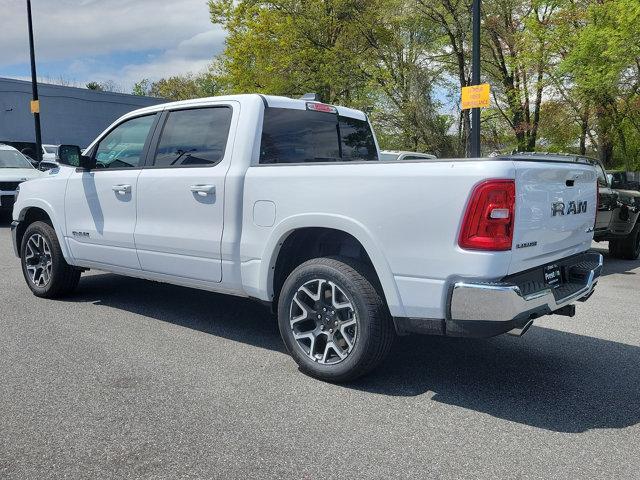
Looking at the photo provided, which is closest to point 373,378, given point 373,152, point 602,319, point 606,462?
point 606,462

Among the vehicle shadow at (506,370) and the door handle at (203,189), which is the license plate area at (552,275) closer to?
the vehicle shadow at (506,370)

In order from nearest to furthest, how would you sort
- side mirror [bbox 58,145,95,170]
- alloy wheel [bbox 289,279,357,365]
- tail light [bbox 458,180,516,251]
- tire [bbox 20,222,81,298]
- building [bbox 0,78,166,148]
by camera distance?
tail light [bbox 458,180,516,251], alloy wheel [bbox 289,279,357,365], side mirror [bbox 58,145,95,170], tire [bbox 20,222,81,298], building [bbox 0,78,166,148]

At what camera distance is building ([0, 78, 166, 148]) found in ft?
106

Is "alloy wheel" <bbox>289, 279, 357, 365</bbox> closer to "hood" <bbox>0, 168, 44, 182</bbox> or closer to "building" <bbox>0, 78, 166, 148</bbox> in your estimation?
"hood" <bbox>0, 168, 44, 182</bbox>

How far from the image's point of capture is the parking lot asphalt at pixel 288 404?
2947 mm

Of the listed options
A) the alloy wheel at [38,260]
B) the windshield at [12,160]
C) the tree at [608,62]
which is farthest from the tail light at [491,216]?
the windshield at [12,160]

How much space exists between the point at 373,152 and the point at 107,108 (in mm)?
34974

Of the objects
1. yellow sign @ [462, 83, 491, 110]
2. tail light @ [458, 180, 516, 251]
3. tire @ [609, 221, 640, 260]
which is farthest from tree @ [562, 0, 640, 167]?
tail light @ [458, 180, 516, 251]

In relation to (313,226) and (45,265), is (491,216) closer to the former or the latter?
(313,226)

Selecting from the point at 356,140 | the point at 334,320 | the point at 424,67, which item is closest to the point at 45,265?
the point at 356,140

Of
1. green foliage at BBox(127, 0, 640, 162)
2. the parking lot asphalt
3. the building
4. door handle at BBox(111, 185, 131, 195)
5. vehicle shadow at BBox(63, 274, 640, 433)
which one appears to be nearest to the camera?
the parking lot asphalt

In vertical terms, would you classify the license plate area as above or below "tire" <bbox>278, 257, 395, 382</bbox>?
above

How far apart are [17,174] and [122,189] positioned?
9568mm

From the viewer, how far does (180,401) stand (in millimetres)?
3670
